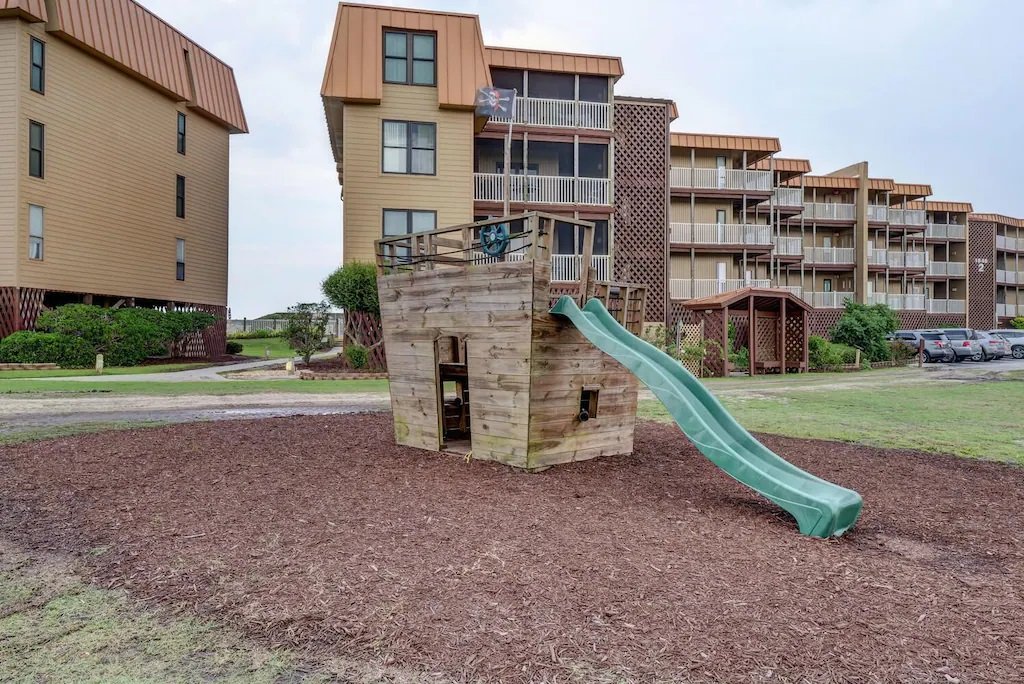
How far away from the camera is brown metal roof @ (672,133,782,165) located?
111 ft

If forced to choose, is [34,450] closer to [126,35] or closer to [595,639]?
[595,639]

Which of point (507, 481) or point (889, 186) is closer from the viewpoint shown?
point (507, 481)

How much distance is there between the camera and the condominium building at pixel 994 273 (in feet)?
167

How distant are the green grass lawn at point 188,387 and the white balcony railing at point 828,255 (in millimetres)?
31816

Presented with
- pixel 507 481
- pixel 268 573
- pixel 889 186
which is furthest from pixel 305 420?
pixel 889 186

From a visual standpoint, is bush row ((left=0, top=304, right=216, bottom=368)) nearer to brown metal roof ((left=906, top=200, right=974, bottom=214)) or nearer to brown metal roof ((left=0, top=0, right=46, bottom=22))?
brown metal roof ((left=0, top=0, right=46, bottom=22))

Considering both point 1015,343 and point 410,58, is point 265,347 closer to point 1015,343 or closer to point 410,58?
point 410,58

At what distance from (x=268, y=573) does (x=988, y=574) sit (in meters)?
4.29

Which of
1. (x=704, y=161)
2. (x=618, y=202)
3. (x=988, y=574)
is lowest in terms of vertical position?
(x=988, y=574)

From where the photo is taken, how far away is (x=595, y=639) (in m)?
3.20

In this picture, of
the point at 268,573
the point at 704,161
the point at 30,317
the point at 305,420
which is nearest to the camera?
the point at 268,573

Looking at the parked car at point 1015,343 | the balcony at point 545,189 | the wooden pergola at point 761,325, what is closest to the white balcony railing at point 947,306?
the parked car at point 1015,343

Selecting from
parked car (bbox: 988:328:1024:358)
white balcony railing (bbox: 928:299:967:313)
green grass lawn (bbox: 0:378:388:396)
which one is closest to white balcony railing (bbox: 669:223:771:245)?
parked car (bbox: 988:328:1024:358)

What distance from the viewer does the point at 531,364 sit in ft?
21.6
